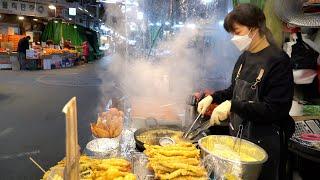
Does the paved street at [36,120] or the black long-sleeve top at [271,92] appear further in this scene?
the paved street at [36,120]

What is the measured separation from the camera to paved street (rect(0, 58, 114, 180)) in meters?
5.42

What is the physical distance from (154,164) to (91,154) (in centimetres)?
63

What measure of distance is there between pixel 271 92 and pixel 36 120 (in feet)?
23.1

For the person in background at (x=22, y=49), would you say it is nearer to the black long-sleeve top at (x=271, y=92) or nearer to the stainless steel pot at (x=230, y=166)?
the black long-sleeve top at (x=271, y=92)

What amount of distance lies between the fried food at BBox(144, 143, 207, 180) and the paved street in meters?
3.40

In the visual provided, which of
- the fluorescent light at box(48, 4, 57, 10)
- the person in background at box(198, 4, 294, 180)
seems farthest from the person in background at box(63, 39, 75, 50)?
the person in background at box(198, 4, 294, 180)

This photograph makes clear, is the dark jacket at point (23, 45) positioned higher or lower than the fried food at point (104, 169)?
higher

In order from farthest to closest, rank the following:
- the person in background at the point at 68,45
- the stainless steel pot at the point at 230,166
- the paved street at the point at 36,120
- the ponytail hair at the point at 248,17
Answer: the person in background at the point at 68,45 < the paved street at the point at 36,120 < the ponytail hair at the point at 248,17 < the stainless steel pot at the point at 230,166

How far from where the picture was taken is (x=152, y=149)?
7.21 ft

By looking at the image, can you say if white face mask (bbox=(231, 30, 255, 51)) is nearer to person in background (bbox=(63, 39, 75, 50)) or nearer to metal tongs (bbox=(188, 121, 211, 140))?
metal tongs (bbox=(188, 121, 211, 140))

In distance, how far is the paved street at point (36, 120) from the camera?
5.42 meters

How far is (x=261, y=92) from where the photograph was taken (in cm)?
264

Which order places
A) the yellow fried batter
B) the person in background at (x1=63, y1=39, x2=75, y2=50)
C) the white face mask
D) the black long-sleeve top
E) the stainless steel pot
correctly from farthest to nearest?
the person in background at (x1=63, y1=39, x2=75, y2=50) → the white face mask → the black long-sleeve top → the stainless steel pot → the yellow fried batter

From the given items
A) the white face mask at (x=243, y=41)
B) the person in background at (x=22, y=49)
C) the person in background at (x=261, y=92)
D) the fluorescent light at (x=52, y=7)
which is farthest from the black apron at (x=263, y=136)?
the fluorescent light at (x=52, y=7)
